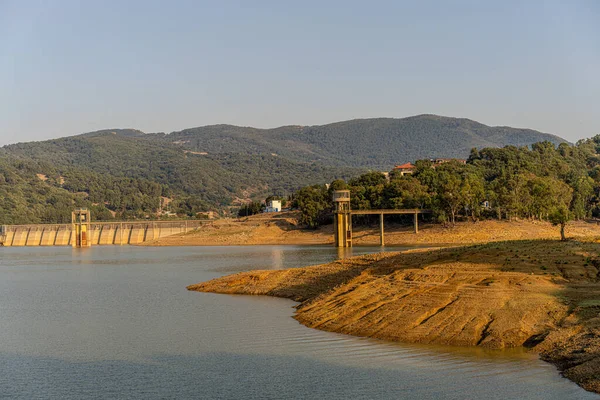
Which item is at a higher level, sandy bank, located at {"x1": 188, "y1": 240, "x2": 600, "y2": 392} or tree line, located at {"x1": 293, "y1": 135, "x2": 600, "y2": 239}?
tree line, located at {"x1": 293, "y1": 135, "x2": 600, "y2": 239}

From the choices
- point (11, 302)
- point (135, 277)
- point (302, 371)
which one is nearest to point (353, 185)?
point (135, 277)

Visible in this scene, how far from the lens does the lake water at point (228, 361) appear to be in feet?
86.3

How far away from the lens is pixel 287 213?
165625 millimetres

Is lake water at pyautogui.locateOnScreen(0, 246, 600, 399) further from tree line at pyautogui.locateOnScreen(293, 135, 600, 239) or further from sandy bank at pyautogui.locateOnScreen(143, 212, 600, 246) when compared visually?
tree line at pyautogui.locateOnScreen(293, 135, 600, 239)

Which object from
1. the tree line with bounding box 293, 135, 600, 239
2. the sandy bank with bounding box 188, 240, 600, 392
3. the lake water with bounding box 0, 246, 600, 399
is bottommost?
the lake water with bounding box 0, 246, 600, 399

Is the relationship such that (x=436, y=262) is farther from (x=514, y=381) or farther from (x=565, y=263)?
(x=514, y=381)

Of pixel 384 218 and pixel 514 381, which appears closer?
pixel 514 381

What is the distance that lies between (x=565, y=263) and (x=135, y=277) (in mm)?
A: 45773

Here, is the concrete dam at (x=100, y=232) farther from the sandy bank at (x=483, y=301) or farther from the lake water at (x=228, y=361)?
the sandy bank at (x=483, y=301)

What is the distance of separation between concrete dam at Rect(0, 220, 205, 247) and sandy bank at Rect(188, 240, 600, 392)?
127 metres

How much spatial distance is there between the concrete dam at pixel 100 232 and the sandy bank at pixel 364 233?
658 cm

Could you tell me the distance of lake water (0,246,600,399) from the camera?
86.3 ft

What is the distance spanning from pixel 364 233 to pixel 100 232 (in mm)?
71538

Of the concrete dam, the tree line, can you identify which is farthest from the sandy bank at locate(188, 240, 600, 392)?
the concrete dam
